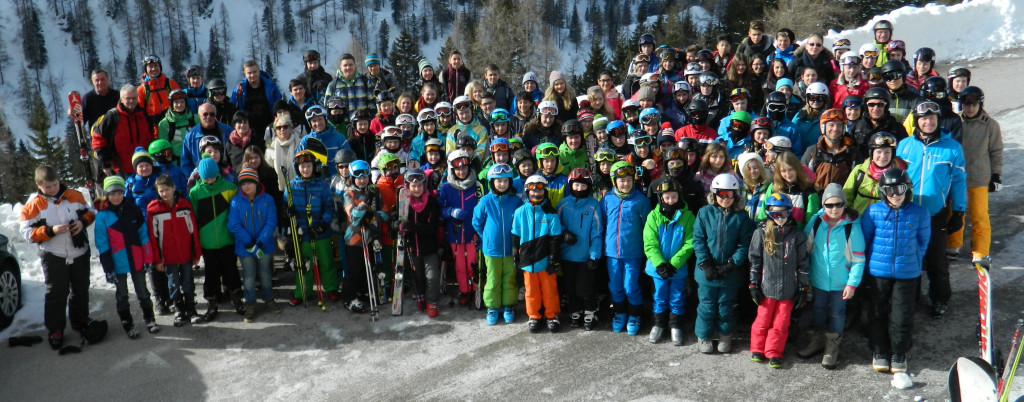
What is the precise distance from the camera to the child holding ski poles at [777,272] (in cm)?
637

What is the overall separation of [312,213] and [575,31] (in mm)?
135084

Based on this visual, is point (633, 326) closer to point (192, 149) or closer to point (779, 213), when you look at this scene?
point (779, 213)

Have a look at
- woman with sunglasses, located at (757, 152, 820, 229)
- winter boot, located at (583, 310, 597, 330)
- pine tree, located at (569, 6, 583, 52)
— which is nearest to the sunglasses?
woman with sunglasses, located at (757, 152, 820, 229)

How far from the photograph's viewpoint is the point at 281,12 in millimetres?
145500

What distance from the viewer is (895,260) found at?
6266mm

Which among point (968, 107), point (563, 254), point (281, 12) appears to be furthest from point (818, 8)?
point (281, 12)

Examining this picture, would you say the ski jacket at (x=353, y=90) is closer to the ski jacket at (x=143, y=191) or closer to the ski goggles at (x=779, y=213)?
the ski jacket at (x=143, y=191)

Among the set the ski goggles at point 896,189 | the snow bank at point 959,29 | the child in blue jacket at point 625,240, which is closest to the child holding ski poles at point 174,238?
the child in blue jacket at point 625,240

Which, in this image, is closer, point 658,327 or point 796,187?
point 796,187

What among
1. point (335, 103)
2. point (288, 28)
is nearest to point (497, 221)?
point (335, 103)

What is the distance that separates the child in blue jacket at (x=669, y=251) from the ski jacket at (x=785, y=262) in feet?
2.52

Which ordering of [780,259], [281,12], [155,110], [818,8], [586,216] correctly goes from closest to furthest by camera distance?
[780,259] → [586,216] → [155,110] → [818,8] → [281,12]

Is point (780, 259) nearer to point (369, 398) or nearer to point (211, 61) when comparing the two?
point (369, 398)

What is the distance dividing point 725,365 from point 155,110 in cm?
881
